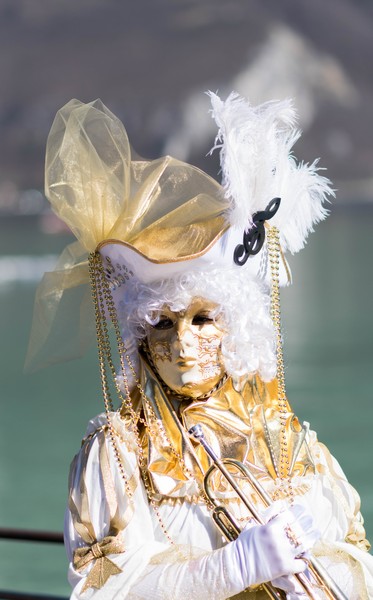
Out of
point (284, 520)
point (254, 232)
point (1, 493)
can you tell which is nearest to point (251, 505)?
point (284, 520)

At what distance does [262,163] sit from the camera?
180cm

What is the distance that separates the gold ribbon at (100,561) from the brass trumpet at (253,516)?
0.17 metres

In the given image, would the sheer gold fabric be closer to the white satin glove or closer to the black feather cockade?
the black feather cockade

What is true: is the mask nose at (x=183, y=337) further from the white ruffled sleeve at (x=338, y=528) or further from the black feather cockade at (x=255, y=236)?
the white ruffled sleeve at (x=338, y=528)

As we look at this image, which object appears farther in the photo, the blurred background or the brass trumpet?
the blurred background

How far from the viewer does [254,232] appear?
5.97ft

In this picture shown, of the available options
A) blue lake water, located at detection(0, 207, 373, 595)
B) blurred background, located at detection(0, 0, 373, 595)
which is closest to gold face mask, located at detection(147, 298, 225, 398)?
blue lake water, located at detection(0, 207, 373, 595)

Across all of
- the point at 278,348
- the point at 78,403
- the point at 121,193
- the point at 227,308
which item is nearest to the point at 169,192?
the point at 121,193

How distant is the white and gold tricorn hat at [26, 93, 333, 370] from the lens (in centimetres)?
178

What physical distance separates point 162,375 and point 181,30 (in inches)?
1457

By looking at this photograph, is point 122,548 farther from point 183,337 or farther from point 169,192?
point 169,192

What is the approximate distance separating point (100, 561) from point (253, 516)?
10.0 inches

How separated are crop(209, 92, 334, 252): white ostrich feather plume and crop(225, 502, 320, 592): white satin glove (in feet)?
1.61

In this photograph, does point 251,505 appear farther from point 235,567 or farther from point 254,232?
point 254,232
